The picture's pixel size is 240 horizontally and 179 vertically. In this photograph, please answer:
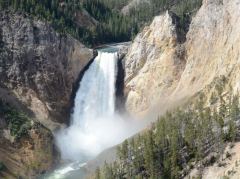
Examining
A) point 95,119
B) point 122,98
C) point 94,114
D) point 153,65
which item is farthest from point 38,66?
point 153,65

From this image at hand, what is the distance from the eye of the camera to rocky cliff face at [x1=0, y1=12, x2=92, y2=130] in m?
98.5

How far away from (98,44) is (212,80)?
199ft

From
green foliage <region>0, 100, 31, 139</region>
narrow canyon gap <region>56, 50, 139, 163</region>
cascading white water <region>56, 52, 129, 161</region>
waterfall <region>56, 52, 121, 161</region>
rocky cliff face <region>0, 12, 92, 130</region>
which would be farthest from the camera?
rocky cliff face <region>0, 12, 92, 130</region>

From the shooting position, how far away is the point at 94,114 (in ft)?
342

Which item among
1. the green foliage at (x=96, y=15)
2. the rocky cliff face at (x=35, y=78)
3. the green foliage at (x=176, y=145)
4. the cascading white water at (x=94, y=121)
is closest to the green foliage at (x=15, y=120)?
the rocky cliff face at (x=35, y=78)

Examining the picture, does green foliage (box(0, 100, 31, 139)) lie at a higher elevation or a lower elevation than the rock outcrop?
lower

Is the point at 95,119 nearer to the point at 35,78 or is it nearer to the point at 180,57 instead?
the point at 35,78

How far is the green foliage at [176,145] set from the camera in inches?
2785

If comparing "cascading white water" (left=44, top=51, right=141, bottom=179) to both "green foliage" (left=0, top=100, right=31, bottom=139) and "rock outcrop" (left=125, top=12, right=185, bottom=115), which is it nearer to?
"rock outcrop" (left=125, top=12, right=185, bottom=115)

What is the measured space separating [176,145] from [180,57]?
92.9 ft

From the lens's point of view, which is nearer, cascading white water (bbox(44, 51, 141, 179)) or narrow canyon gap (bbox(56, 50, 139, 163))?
cascading white water (bbox(44, 51, 141, 179))

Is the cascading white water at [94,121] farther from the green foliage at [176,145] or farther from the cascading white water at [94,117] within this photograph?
the green foliage at [176,145]

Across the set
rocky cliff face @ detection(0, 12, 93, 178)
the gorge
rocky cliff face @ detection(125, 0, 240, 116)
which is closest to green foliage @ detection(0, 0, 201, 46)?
the gorge

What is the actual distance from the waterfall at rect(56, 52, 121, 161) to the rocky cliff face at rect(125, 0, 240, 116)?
3.72m
